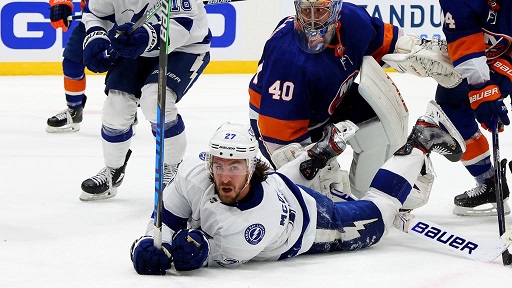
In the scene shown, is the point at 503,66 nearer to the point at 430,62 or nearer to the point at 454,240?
the point at 430,62

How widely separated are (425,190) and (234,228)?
0.83m

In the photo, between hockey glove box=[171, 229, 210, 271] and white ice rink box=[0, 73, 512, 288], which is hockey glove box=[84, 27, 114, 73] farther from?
hockey glove box=[171, 229, 210, 271]

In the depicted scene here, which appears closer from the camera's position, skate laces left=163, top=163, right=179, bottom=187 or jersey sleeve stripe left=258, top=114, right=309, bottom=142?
jersey sleeve stripe left=258, top=114, right=309, bottom=142

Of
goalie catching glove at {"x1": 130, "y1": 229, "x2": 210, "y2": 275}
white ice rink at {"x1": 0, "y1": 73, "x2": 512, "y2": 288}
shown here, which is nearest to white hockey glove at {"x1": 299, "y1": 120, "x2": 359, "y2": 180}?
white ice rink at {"x1": 0, "y1": 73, "x2": 512, "y2": 288}

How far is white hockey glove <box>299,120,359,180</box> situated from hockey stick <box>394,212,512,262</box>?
324mm

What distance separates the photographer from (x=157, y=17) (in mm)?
3840

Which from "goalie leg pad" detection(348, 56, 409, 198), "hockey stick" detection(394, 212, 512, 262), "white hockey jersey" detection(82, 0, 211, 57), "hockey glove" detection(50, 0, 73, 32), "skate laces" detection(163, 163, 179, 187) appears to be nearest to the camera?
"hockey stick" detection(394, 212, 512, 262)

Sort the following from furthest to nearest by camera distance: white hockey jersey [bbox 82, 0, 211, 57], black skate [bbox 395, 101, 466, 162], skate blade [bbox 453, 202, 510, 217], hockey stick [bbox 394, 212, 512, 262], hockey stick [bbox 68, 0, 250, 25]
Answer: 1. white hockey jersey [bbox 82, 0, 211, 57]
2. skate blade [bbox 453, 202, 510, 217]
3. black skate [bbox 395, 101, 466, 162]
4. hockey stick [bbox 68, 0, 250, 25]
5. hockey stick [bbox 394, 212, 512, 262]

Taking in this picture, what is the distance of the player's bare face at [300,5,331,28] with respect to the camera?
337 cm

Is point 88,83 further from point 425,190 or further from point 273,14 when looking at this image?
point 425,190

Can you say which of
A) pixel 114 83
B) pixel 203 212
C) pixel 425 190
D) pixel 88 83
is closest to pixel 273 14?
pixel 88 83

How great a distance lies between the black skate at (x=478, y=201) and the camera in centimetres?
362

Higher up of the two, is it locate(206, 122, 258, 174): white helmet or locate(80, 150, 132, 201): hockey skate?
locate(206, 122, 258, 174): white helmet

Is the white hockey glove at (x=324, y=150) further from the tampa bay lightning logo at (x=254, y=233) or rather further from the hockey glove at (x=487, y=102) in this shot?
the tampa bay lightning logo at (x=254, y=233)
